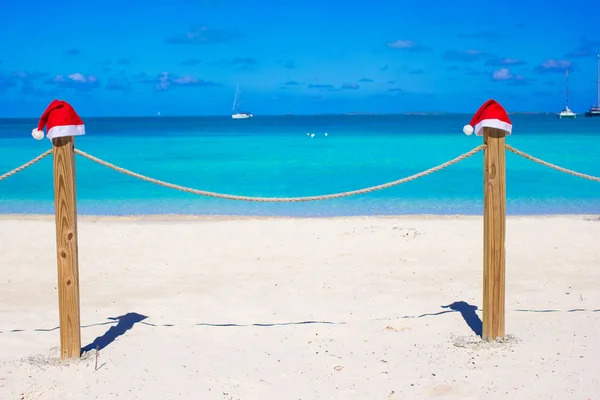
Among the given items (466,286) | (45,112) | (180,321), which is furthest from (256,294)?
(45,112)

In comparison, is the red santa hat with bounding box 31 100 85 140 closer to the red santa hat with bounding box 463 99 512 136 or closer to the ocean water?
the red santa hat with bounding box 463 99 512 136

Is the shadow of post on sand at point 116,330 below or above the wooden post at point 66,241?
below

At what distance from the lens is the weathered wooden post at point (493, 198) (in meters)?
4.20

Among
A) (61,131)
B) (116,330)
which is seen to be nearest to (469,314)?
(116,330)

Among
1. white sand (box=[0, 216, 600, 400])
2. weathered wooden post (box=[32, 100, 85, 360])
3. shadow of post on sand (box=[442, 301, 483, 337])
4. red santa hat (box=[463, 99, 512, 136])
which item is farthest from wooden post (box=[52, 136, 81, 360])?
shadow of post on sand (box=[442, 301, 483, 337])

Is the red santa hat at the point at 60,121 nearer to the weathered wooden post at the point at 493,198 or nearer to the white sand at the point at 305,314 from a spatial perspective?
the white sand at the point at 305,314

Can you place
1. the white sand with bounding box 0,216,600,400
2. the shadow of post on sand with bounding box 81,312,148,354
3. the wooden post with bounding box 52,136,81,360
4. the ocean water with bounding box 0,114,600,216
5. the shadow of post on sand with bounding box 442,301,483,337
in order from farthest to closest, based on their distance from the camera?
the ocean water with bounding box 0,114,600,216, the shadow of post on sand with bounding box 442,301,483,337, the shadow of post on sand with bounding box 81,312,148,354, the wooden post with bounding box 52,136,81,360, the white sand with bounding box 0,216,600,400

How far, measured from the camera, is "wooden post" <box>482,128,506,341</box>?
167 inches

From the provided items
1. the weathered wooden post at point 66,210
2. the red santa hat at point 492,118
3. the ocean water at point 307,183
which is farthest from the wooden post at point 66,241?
the ocean water at point 307,183

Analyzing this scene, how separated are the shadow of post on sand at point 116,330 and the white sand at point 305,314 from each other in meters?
0.08

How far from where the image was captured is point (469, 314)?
204 inches

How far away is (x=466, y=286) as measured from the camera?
6.12 m

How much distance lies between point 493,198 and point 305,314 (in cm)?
186

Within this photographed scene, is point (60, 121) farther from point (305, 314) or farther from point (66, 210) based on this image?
point (305, 314)
